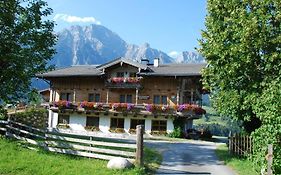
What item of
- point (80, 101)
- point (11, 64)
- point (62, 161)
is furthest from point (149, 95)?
point (62, 161)

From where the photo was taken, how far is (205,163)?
21.2 metres

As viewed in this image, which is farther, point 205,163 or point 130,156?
point 205,163

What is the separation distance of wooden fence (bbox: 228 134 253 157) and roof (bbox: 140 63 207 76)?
18.1 meters

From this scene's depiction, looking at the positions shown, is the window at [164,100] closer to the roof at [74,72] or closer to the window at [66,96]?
the roof at [74,72]

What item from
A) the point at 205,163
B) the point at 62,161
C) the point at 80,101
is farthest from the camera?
the point at 80,101

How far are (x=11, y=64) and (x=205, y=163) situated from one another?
1205cm

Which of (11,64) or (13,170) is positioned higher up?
(11,64)

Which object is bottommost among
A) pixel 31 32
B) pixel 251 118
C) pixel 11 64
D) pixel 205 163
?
pixel 205 163

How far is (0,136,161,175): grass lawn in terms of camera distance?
1575 centimetres

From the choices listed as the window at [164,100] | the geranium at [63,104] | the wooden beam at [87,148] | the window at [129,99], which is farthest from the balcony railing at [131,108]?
the wooden beam at [87,148]

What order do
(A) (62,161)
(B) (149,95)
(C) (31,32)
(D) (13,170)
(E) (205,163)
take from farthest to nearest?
1. (B) (149,95)
2. (C) (31,32)
3. (E) (205,163)
4. (A) (62,161)
5. (D) (13,170)

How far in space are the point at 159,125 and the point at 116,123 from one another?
5.58 m

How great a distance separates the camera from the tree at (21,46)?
2180 centimetres

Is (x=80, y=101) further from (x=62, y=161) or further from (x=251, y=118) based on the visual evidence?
(x=62, y=161)
